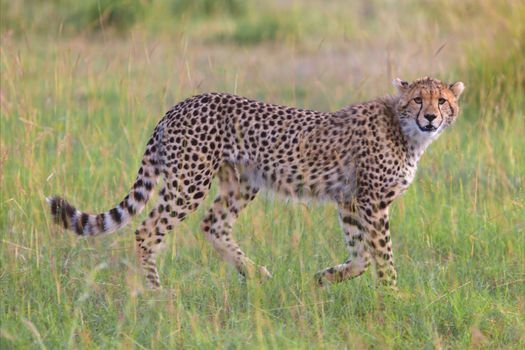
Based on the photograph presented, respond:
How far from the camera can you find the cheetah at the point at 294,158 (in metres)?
4.44

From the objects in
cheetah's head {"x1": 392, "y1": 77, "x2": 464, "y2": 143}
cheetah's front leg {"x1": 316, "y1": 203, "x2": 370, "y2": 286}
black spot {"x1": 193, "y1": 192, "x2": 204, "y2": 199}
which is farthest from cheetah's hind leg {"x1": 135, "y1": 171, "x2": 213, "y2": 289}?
cheetah's head {"x1": 392, "y1": 77, "x2": 464, "y2": 143}

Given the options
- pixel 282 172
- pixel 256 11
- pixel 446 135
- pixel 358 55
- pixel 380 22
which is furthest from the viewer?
pixel 256 11

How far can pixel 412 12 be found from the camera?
33.4ft

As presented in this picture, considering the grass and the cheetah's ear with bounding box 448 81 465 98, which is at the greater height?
the cheetah's ear with bounding box 448 81 465 98

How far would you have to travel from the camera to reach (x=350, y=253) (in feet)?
14.8

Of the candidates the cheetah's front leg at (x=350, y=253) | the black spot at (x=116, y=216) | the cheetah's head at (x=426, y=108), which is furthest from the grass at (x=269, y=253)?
the cheetah's head at (x=426, y=108)

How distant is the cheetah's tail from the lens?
14.2ft

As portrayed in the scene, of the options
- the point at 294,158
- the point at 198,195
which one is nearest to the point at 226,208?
the point at 198,195

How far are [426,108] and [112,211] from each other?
1.31 metres

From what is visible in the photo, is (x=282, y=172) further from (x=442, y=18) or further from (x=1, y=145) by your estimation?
(x=442, y=18)

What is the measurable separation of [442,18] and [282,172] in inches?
194

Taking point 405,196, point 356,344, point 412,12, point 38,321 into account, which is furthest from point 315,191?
point 412,12

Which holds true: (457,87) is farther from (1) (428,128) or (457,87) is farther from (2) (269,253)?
(2) (269,253)

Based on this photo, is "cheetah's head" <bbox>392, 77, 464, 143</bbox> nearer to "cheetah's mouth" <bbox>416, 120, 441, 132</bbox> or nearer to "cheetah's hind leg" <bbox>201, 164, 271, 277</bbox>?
"cheetah's mouth" <bbox>416, 120, 441, 132</bbox>
